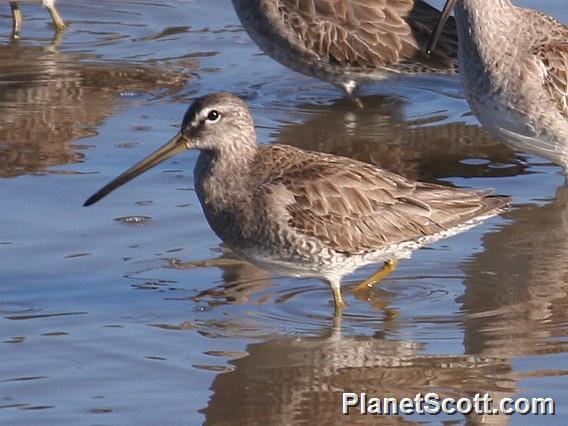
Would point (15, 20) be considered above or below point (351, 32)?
below

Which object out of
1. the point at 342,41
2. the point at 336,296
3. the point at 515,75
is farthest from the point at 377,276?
Answer: the point at 342,41

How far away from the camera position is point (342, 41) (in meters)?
10.5

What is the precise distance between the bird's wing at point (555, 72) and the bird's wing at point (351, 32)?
1875 millimetres

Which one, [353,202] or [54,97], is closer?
[353,202]

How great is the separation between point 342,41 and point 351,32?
97 mm

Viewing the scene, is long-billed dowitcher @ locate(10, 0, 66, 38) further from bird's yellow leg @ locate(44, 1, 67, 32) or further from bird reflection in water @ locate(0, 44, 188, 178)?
bird reflection in water @ locate(0, 44, 188, 178)

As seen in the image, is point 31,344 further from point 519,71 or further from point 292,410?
point 519,71

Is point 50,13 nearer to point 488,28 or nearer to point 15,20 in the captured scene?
point 15,20

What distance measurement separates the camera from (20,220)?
321 inches

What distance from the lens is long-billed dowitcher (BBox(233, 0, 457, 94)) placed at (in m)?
10.5

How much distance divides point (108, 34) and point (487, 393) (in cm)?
661

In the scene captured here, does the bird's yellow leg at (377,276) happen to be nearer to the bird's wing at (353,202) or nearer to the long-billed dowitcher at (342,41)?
the bird's wing at (353,202)

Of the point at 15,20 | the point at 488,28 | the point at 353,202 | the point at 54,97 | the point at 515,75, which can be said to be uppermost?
the point at 488,28

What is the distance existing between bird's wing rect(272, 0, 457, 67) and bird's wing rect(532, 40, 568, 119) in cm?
188
